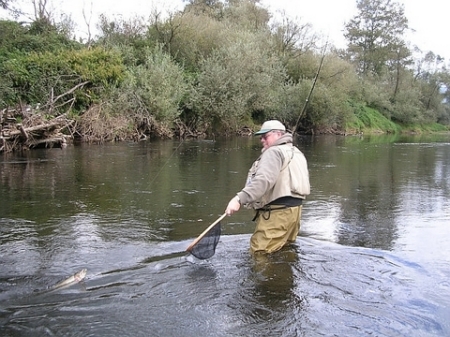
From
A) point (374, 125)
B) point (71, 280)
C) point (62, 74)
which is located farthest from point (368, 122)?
point (71, 280)

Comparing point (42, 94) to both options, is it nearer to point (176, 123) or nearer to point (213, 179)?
point (176, 123)

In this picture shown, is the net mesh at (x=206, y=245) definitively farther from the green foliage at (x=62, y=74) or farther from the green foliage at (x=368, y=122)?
the green foliage at (x=368, y=122)

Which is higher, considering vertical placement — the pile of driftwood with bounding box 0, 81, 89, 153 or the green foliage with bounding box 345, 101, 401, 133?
the green foliage with bounding box 345, 101, 401, 133

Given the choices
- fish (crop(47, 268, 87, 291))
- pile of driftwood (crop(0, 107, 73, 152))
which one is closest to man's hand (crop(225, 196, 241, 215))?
fish (crop(47, 268, 87, 291))

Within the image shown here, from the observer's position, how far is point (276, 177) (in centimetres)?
592

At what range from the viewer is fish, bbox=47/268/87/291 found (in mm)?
5359

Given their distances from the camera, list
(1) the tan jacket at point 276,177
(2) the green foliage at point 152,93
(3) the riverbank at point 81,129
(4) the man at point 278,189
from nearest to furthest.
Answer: (1) the tan jacket at point 276,177 < (4) the man at point 278,189 < (3) the riverbank at point 81,129 < (2) the green foliage at point 152,93

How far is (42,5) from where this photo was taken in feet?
134

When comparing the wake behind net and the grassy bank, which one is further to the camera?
the grassy bank

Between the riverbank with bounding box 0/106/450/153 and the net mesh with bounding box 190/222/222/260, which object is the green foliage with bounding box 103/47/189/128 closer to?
the riverbank with bounding box 0/106/450/153

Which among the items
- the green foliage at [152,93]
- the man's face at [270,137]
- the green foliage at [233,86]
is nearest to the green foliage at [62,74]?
the green foliage at [152,93]

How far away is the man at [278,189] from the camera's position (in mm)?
Result: 5977

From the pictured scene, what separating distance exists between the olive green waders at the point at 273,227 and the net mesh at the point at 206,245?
58 centimetres

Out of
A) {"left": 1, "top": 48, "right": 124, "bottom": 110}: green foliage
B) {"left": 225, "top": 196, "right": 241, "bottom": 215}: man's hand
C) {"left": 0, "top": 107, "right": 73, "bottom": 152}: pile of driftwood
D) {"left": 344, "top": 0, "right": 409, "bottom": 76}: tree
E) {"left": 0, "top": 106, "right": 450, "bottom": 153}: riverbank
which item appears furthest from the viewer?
{"left": 344, "top": 0, "right": 409, "bottom": 76}: tree
